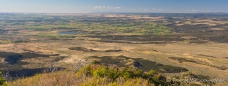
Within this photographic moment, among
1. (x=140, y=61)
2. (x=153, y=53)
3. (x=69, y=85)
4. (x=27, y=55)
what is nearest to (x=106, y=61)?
(x=140, y=61)

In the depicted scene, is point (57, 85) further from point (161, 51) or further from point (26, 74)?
point (161, 51)

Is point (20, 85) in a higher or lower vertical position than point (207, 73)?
higher

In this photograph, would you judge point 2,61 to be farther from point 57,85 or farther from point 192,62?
point 57,85

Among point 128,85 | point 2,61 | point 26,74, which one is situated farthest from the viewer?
point 2,61

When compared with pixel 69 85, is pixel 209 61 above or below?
below

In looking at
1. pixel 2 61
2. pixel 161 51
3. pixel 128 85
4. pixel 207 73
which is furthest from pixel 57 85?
pixel 161 51

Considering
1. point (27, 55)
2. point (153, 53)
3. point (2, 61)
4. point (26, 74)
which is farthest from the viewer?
point (153, 53)

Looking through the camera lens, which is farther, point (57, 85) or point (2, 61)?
point (2, 61)

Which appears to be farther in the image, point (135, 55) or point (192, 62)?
point (135, 55)

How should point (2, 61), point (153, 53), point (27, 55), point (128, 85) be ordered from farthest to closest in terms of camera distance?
point (153, 53), point (27, 55), point (2, 61), point (128, 85)
